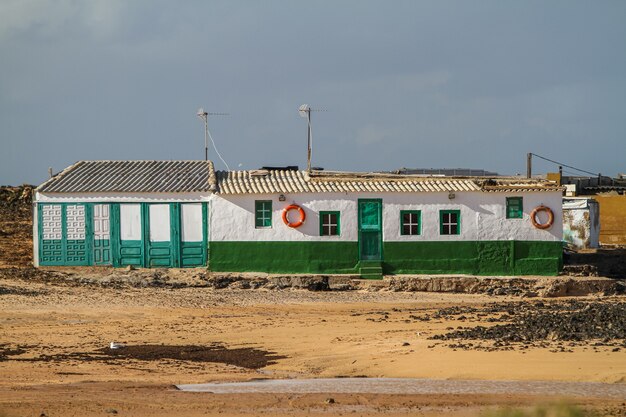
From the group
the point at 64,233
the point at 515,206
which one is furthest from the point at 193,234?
the point at 515,206

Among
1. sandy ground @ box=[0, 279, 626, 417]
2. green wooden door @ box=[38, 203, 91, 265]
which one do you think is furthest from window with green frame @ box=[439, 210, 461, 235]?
green wooden door @ box=[38, 203, 91, 265]

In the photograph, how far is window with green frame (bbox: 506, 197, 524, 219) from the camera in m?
31.6

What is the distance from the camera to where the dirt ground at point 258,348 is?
1292 centimetres

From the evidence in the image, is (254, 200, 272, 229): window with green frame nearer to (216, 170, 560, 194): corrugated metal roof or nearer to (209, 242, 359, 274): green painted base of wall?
(216, 170, 560, 194): corrugated metal roof

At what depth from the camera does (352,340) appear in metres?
19.4

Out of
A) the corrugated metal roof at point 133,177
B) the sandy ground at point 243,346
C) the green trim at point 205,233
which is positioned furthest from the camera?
the corrugated metal roof at point 133,177

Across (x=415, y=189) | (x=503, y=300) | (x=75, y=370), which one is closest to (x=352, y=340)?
(x=75, y=370)

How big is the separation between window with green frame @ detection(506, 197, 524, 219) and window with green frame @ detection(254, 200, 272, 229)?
23.8ft

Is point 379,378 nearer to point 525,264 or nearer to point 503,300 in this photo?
point 503,300

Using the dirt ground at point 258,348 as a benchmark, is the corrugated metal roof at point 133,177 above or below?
above

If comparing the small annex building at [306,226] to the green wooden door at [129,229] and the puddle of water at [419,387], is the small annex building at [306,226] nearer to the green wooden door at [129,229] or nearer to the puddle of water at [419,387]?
the green wooden door at [129,229]

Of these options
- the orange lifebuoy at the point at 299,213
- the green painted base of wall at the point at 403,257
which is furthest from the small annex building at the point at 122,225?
the orange lifebuoy at the point at 299,213

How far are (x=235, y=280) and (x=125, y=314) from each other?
6.35 meters

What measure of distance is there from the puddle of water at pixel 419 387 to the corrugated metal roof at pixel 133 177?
55.5ft
